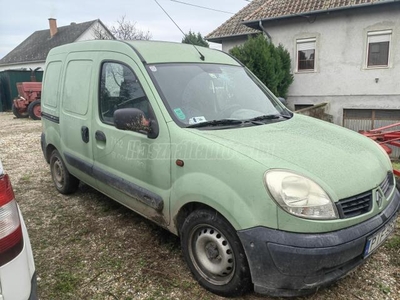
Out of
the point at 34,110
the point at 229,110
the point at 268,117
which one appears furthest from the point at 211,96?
the point at 34,110

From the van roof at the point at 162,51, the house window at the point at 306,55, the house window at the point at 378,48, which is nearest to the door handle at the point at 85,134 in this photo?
the van roof at the point at 162,51

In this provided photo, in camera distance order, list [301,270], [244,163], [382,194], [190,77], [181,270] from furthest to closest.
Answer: [190,77]
[181,270]
[382,194]
[244,163]
[301,270]

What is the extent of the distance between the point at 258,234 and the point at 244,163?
0.47 meters

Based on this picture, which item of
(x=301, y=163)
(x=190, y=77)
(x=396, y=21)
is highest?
(x=396, y=21)

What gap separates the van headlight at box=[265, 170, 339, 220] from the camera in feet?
6.44

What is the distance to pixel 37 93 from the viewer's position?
635 inches

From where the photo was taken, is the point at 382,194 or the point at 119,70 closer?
the point at 382,194

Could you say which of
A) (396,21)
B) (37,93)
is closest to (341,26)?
(396,21)

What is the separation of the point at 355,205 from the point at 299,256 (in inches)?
21.2

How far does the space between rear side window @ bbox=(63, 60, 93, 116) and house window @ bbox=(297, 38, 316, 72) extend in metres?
11.5

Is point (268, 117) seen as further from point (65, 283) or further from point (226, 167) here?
point (65, 283)

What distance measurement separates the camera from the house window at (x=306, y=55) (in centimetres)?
1313

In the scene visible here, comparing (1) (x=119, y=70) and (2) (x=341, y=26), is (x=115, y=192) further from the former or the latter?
(2) (x=341, y=26)

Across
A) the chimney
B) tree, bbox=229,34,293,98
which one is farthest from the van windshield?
the chimney
